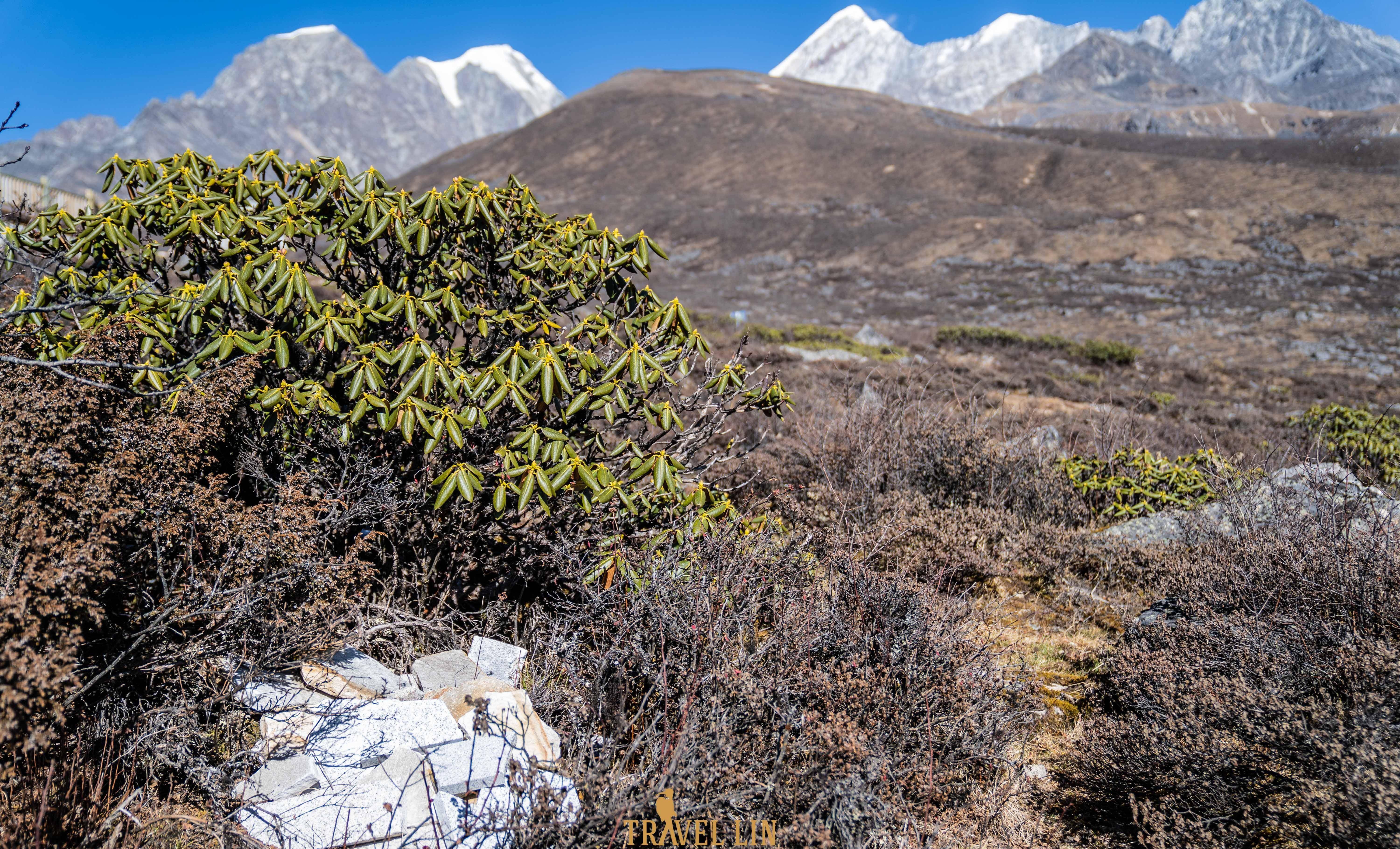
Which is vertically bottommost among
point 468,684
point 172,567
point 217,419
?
point 468,684

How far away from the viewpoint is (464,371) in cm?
278

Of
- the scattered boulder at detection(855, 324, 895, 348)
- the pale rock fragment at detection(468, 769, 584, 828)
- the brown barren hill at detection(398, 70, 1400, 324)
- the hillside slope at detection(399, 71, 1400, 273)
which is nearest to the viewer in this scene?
the pale rock fragment at detection(468, 769, 584, 828)

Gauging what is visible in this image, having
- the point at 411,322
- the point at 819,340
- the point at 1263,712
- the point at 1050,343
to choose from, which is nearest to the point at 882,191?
the point at 1050,343

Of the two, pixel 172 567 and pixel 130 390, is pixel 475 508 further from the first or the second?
pixel 130 390

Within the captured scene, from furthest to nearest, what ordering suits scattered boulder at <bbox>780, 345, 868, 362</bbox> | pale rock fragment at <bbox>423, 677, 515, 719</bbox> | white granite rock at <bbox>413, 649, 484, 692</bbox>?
scattered boulder at <bbox>780, 345, 868, 362</bbox> < white granite rock at <bbox>413, 649, 484, 692</bbox> < pale rock fragment at <bbox>423, 677, 515, 719</bbox>

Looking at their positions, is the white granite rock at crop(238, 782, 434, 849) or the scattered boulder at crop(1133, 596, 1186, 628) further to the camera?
the scattered boulder at crop(1133, 596, 1186, 628)

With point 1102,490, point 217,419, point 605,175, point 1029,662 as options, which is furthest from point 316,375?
point 605,175

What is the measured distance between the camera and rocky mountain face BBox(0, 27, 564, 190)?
512ft

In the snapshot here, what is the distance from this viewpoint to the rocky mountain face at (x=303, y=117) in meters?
156

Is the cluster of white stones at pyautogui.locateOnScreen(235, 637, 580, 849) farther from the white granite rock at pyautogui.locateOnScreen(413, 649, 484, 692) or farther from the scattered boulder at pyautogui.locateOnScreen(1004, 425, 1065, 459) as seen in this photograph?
the scattered boulder at pyautogui.locateOnScreen(1004, 425, 1065, 459)

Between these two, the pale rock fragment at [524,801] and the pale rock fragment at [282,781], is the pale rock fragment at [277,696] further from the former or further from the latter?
the pale rock fragment at [524,801]

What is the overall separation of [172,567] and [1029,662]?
3382mm

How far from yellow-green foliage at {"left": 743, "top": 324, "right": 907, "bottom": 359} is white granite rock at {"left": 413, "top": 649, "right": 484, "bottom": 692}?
34.3 ft

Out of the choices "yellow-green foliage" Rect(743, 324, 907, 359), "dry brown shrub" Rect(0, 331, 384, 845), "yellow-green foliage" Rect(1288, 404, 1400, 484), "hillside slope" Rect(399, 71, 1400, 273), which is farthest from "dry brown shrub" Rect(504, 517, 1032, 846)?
"hillside slope" Rect(399, 71, 1400, 273)
